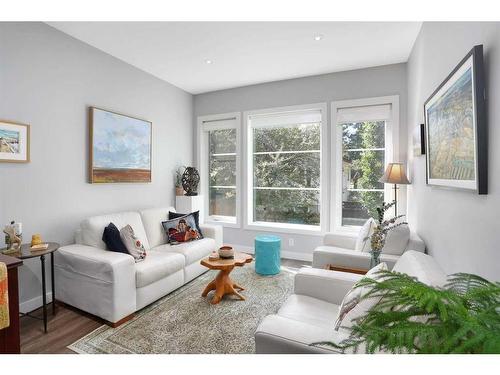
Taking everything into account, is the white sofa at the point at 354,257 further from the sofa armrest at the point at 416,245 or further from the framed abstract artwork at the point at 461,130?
the framed abstract artwork at the point at 461,130

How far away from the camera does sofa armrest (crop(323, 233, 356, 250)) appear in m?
3.06

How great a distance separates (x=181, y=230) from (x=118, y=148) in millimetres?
1355

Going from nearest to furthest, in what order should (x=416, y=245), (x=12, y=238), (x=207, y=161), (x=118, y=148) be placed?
(x=12, y=238) → (x=416, y=245) → (x=118, y=148) → (x=207, y=161)

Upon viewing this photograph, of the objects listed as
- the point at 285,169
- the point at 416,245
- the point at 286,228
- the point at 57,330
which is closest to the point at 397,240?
the point at 416,245

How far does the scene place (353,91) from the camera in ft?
12.1

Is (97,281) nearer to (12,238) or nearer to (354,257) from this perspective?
(12,238)

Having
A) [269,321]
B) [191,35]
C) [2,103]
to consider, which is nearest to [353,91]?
[191,35]

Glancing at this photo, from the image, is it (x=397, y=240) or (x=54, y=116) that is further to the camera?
(x=54, y=116)

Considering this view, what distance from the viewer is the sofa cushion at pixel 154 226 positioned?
329cm

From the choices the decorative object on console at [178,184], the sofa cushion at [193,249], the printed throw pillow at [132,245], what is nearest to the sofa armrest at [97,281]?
the printed throw pillow at [132,245]

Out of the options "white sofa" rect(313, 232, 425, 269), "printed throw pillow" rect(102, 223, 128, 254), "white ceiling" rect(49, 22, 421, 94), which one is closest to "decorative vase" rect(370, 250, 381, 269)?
"white sofa" rect(313, 232, 425, 269)

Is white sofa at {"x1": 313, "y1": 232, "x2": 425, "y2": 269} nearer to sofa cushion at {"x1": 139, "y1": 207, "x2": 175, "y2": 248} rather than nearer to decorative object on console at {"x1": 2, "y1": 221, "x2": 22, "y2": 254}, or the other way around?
sofa cushion at {"x1": 139, "y1": 207, "x2": 175, "y2": 248}

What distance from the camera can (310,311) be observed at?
1.65m

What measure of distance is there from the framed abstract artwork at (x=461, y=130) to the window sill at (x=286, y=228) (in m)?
2.13
